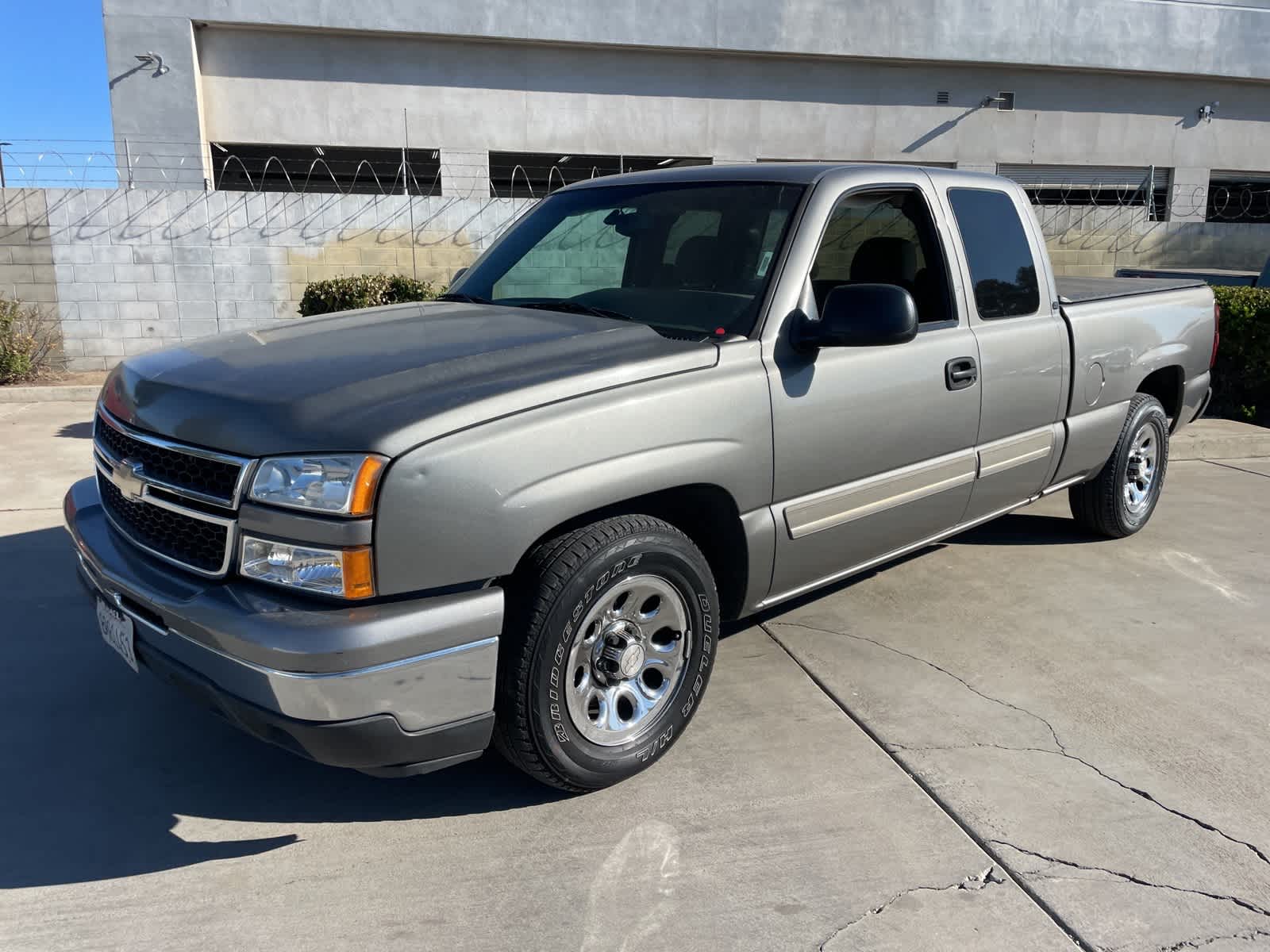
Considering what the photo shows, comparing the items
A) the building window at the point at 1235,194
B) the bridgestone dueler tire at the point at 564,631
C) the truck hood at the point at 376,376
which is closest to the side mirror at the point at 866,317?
the truck hood at the point at 376,376

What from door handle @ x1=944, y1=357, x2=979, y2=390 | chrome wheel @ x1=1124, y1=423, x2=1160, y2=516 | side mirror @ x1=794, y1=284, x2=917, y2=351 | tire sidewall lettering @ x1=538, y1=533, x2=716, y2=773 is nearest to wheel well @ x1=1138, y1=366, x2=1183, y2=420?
chrome wheel @ x1=1124, y1=423, x2=1160, y2=516

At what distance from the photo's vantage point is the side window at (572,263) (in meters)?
3.87

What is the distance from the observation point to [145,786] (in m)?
3.17

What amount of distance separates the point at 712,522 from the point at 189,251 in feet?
33.3

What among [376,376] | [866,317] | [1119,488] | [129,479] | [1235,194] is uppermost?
[1235,194]

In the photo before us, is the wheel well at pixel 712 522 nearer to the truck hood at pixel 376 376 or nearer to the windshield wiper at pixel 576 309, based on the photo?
the truck hood at pixel 376 376

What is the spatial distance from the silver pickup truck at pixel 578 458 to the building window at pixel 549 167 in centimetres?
1417

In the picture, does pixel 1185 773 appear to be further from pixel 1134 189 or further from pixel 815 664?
pixel 1134 189

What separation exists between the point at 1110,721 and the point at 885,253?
205 centimetres

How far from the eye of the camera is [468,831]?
2.96 metres

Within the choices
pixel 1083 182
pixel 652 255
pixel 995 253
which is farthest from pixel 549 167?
pixel 652 255

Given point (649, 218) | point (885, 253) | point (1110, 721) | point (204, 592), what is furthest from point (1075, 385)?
point (204, 592)

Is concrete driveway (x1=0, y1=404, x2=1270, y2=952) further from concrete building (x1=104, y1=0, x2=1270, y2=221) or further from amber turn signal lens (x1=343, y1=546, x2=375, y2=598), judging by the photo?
concrete building (x1=104, y1=0, x2=1270, y2=221)

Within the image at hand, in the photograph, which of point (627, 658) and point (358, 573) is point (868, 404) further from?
point (358, 573)
